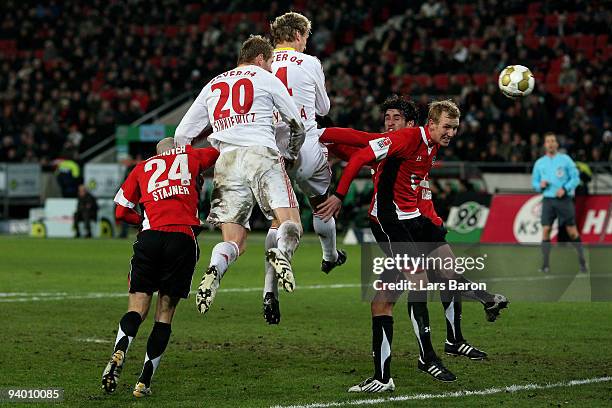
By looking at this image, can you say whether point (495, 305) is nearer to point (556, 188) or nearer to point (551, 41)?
point (556, 188)

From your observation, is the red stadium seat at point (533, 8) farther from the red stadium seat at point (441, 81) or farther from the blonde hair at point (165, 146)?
the blonde hair at point (165, 146)

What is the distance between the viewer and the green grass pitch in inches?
322

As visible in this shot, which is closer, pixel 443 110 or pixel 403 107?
pixel 443 110

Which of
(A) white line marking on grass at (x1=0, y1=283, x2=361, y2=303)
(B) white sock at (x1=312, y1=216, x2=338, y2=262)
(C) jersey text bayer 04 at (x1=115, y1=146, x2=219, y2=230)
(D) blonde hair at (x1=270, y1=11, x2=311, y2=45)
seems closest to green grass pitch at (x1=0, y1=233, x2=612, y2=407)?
(A) white line marking on grass at (x1=0, y1=283, x2=361, y2=303)

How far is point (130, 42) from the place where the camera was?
39719 millimetres

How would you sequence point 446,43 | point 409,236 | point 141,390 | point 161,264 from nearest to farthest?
1. point 141,390
2. point 161,264
3. point 409,236
4. point 446,43

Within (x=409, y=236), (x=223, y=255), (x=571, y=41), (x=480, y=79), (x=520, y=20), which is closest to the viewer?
(x=223, y=255)

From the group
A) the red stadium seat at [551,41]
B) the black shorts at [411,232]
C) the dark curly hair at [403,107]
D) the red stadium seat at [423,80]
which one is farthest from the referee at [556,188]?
the red stadium seat at [423,80]

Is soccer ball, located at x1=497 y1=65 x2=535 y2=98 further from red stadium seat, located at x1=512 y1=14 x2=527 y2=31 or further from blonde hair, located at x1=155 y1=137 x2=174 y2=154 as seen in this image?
red stadium seat, located at x1=512 y1=14 x2=527 y2=31

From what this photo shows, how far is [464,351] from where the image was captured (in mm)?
10070

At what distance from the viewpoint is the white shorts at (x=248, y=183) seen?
29.3 feet

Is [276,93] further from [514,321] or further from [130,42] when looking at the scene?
[130,42]

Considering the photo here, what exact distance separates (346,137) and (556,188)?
372 inches

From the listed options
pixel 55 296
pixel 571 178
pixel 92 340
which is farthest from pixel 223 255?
pixel 571 178
